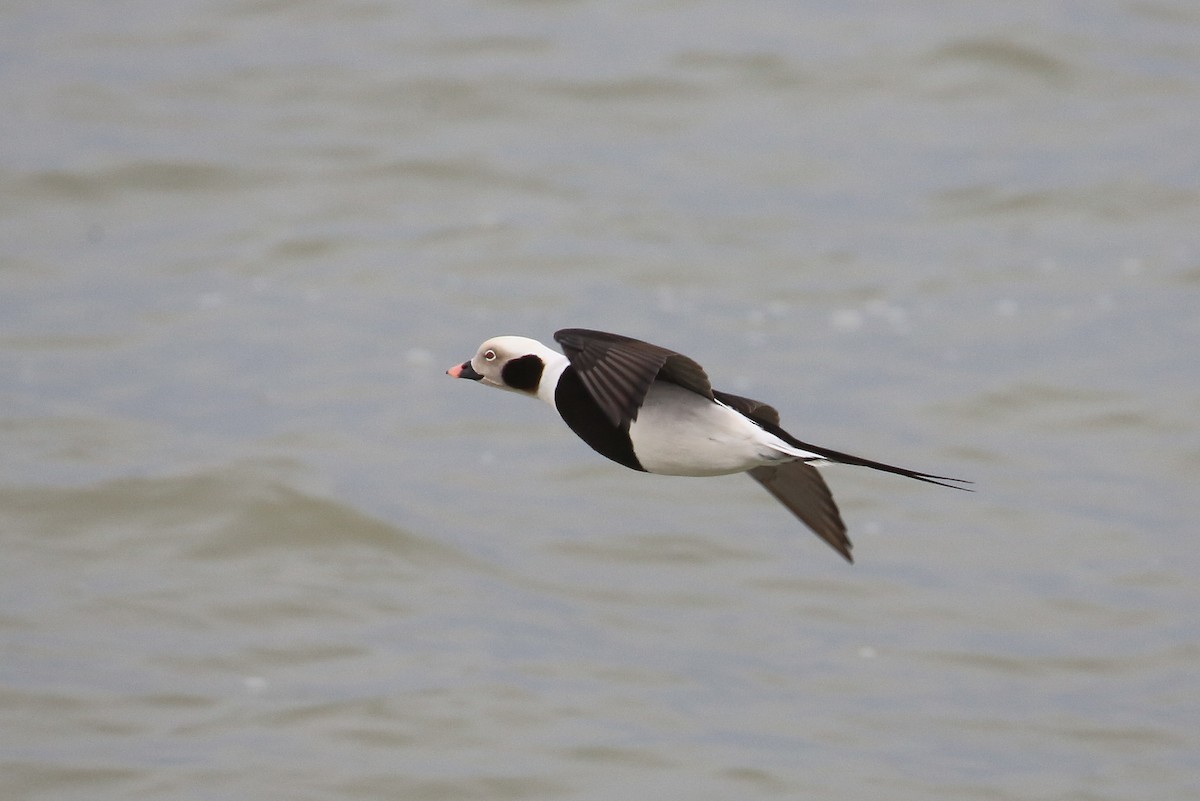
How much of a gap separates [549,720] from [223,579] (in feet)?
9.25

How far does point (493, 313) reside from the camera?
15055 mm

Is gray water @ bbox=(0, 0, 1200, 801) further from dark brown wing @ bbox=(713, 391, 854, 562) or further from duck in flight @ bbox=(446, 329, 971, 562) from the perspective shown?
duck in flight @ bbox=(446, 329, 971, 562)

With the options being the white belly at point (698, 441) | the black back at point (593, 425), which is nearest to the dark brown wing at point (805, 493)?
the white belly at point (698, 441)

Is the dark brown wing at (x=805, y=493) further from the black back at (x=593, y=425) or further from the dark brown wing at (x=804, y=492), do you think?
the black back at (x=593, y=425)

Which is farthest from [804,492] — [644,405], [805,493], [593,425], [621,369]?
[621,369]

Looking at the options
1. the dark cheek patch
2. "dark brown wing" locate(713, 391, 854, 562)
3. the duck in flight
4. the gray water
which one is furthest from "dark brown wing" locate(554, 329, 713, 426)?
the gray water

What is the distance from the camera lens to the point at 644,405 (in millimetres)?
5375

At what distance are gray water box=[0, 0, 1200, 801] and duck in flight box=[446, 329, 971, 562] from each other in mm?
4251

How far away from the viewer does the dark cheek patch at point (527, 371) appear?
18.2 ft

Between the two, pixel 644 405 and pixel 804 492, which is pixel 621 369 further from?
pixel 804 492

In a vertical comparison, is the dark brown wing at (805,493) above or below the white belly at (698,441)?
below

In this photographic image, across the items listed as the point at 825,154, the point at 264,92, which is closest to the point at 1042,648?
the point at 825,154

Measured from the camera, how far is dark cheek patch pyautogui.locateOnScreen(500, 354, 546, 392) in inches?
219

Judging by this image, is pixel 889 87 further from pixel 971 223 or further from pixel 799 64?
pixel 971 223
